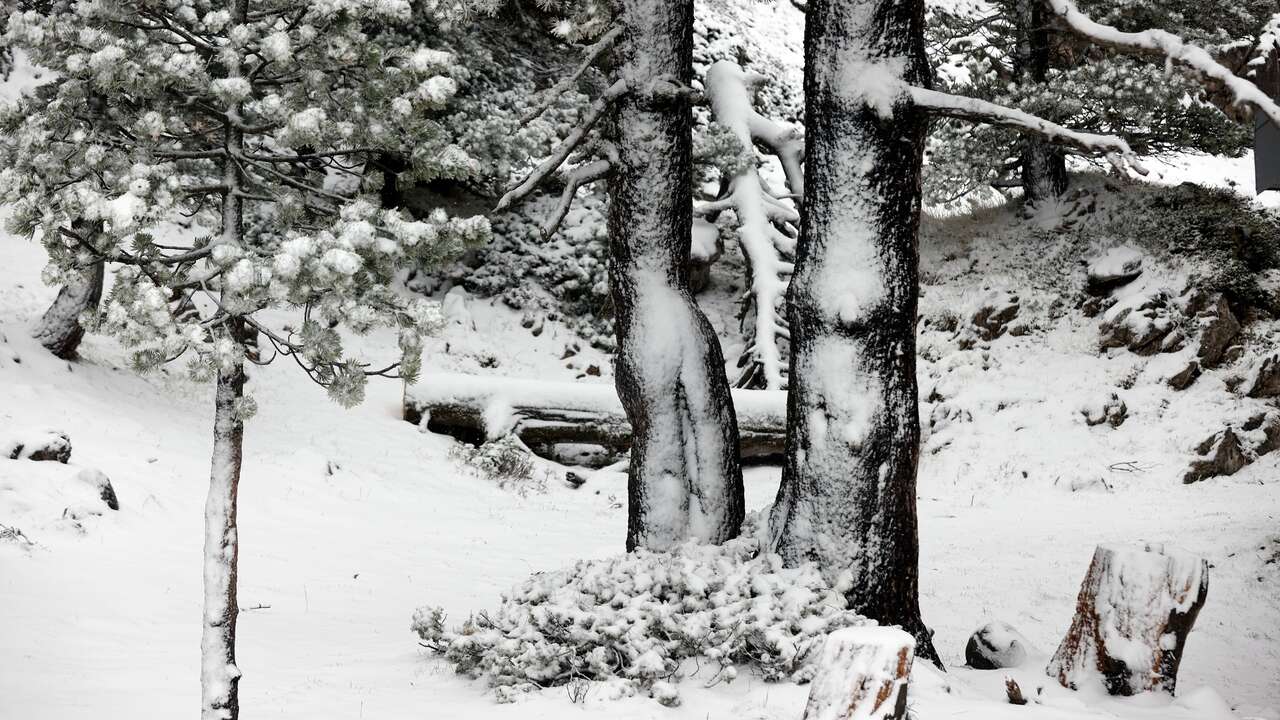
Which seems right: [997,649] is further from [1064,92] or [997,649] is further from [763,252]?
[1064,92]

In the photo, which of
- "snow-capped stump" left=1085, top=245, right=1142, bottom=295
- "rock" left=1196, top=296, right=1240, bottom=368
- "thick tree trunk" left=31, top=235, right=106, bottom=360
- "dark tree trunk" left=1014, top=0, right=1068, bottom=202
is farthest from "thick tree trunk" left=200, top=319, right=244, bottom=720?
"snow-capped stump" left=1085, top=245, right=1142, bottom=295

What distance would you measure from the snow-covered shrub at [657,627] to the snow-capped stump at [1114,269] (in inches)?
425

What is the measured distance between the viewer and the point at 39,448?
28.6 feet

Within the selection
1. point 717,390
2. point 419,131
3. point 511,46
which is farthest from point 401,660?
point 511,46

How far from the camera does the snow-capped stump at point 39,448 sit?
28.5 feet

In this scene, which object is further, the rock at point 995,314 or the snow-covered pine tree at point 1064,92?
the rock at point 995,314

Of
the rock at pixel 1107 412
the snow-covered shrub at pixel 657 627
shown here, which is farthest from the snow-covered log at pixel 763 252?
the snow-covered shrub at pixel 657 627

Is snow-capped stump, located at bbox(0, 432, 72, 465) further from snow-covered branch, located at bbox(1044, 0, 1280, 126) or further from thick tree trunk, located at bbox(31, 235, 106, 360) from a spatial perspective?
snow-covered branch, located at bbox(1044, 0, 1280, 126)

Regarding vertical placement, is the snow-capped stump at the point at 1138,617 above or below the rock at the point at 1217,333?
below

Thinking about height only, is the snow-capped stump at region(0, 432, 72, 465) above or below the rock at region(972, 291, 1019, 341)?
below

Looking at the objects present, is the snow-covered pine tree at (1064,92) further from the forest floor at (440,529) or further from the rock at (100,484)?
the rock at (100,484)

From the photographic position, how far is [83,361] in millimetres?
11938

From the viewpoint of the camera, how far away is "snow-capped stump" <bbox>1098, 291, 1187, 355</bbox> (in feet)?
43.7

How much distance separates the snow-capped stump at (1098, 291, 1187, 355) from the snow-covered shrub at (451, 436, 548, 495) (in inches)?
319
